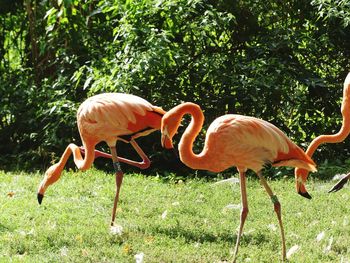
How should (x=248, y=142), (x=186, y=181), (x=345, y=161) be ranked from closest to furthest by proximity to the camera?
(x=248, y=142), (x=186, y=181), (x=345, y=161)

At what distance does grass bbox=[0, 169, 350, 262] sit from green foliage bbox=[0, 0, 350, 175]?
44.2 inches

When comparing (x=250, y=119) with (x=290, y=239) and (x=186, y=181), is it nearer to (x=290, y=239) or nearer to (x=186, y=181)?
(x=290, y=239)

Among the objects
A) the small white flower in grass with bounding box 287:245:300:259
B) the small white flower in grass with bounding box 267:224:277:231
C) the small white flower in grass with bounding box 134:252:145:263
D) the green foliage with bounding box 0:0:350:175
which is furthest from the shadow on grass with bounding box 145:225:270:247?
the green foliage with bounding box 0:0:350:175

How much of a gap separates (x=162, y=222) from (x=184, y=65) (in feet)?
9.49

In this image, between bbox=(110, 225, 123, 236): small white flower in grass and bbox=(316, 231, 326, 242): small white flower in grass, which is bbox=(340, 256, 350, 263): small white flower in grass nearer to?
bbox=(316, 231, 326, 242): small white flower in grass

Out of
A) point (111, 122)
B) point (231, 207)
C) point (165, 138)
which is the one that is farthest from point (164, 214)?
point (165, 138)

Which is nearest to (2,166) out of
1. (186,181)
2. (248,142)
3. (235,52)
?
(186,181)

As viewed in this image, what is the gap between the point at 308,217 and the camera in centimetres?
542

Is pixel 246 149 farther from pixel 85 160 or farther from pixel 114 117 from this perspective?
pixel 85 160

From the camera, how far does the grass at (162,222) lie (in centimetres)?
452

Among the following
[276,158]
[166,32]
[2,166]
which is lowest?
[2,166]

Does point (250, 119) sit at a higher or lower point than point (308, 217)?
higher

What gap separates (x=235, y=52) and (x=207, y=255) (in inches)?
160

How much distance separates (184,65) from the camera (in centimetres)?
778
